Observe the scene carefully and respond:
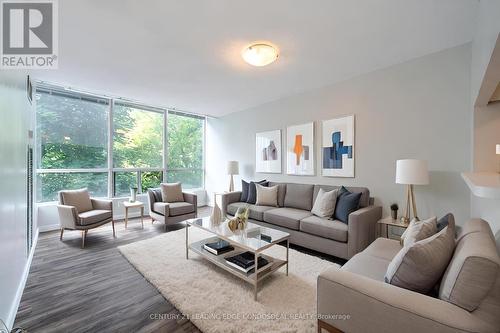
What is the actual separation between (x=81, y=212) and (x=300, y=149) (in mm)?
3924

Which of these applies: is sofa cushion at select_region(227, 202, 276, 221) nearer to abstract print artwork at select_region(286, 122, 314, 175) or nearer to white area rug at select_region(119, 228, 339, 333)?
white area rug at select_region(119, 228, 339, 333)

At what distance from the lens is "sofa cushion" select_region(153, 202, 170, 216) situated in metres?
3.85

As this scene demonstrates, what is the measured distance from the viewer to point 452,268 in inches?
44.3

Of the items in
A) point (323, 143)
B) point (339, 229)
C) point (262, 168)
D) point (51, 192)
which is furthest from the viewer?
point (262, 168)

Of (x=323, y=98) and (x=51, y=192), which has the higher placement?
(x=323, y=98)

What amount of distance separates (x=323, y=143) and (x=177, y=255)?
9.43 ft

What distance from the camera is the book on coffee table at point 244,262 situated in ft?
6.81

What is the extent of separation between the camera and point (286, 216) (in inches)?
128

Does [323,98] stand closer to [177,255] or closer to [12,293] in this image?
Answer: [177,255]

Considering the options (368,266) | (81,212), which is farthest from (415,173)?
(81,212)

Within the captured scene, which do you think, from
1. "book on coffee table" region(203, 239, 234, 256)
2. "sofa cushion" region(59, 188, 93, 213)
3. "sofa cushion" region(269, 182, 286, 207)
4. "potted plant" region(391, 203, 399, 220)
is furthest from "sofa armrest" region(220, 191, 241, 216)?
"potted plant" region(391, 203, 399, 220)

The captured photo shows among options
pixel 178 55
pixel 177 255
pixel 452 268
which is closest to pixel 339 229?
pixel 452 268
